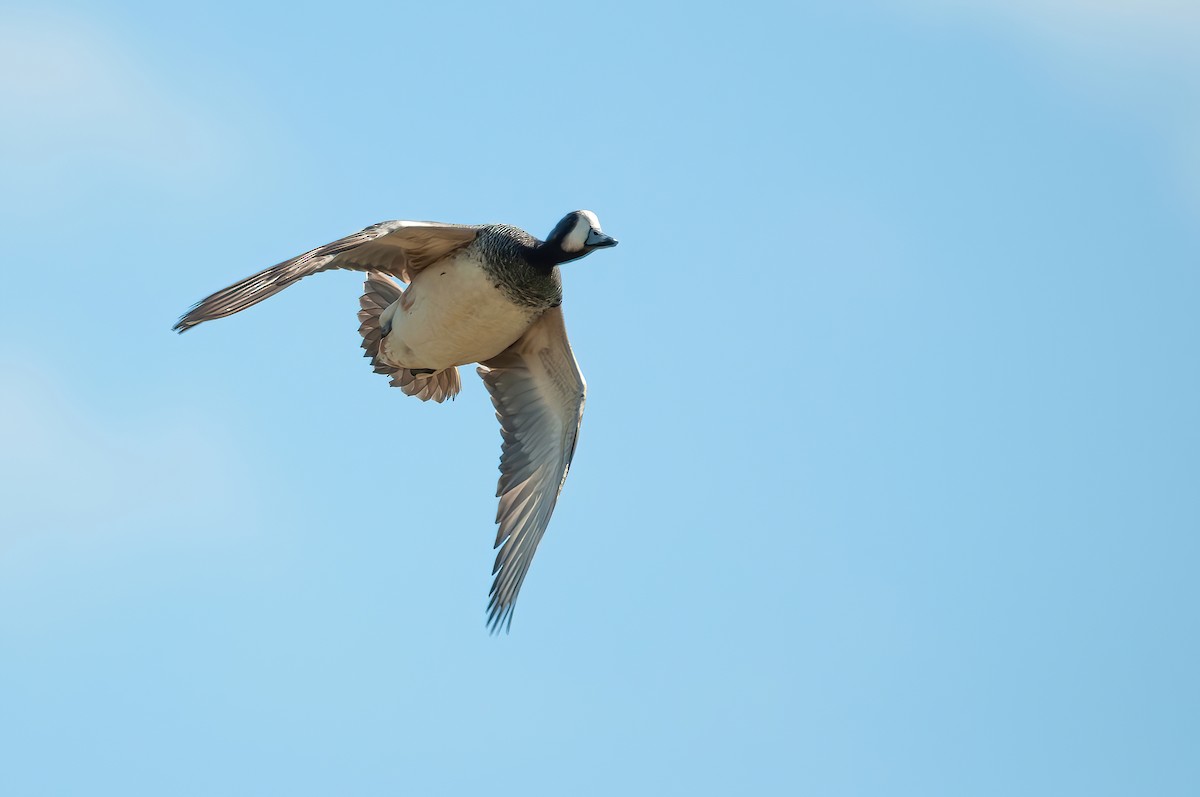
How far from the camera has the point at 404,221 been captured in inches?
544

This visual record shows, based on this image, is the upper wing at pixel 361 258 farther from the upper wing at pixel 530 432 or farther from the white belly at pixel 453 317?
the upper wing at pixel 530 432

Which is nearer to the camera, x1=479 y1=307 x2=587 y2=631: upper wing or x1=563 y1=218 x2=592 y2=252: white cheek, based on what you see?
x1=563 y1=218 x2=592 y2=252: white cheek

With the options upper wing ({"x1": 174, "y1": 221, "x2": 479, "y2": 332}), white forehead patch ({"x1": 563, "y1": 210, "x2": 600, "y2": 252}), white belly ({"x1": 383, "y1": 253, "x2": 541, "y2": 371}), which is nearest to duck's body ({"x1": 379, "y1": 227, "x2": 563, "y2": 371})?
white belly ({"x1": 383, "y1": 253, "x2": 541, "y2": 371})

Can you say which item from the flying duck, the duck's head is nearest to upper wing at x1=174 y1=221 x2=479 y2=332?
the flying duck

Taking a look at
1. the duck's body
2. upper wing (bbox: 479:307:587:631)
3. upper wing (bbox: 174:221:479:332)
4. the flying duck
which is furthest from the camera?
upper wing (bbox: 479:307:587:631)

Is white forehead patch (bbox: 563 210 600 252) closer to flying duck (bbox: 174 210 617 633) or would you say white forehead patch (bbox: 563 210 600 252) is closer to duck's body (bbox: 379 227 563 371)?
flying duck (bbox: 174 210 617 633)

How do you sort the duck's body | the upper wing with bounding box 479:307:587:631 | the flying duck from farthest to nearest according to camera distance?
the upper wing with bounding box 479:307:587:631 → the duck's body → the flying duck

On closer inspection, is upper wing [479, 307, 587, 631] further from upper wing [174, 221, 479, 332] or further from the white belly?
upper wing [174, 221, 479, 332]

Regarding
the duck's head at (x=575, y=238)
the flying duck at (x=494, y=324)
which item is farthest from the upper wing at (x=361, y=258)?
the duck's head at (x=575, y=238)

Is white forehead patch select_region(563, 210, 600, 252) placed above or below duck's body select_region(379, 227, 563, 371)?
above

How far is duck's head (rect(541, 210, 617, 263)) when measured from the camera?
45.8 feet

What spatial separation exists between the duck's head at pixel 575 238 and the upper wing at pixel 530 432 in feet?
3.00

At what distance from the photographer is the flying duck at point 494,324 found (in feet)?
45.7

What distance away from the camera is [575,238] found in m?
13.9
